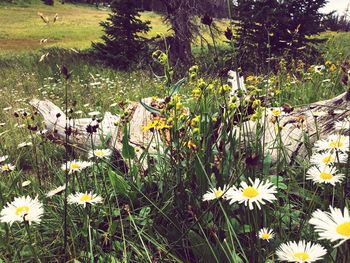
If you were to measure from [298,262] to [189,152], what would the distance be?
1.15 metres

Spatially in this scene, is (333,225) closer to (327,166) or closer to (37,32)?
(327,166)

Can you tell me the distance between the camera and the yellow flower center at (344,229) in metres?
0.80

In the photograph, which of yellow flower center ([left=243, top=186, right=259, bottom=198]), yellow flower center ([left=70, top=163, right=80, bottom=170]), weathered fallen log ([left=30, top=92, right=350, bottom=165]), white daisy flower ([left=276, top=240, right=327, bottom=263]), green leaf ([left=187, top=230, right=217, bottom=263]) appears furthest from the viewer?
weathered fallen log ([left=30, top=92, right=350, bottom=165])

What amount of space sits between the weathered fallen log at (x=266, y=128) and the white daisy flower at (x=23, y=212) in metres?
0.75

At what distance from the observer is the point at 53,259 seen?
5.97 ft

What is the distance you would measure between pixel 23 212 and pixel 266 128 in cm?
163

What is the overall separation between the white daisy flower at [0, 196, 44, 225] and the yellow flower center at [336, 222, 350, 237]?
3.01 feet

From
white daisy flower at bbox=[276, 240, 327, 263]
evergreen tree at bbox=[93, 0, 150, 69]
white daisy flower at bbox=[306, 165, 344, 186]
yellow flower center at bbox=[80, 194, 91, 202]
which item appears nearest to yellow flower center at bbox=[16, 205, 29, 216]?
yellow flower center at bbox=[80, 194, 91, 202]

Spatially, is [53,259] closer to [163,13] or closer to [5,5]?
[163,13]

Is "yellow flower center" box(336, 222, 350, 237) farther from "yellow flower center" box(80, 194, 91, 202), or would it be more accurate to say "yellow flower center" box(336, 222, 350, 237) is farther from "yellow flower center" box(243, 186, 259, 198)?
"yellow flower center" box(80, 194, 91, 202)

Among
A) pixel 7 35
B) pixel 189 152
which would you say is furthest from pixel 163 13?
pixel 7 35

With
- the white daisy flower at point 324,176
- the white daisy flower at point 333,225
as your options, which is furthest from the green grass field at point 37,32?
the white daisy flower at point 333,225

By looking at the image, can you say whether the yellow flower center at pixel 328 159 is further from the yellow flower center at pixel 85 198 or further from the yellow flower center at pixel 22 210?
the yellow flower center at pixel 22 210

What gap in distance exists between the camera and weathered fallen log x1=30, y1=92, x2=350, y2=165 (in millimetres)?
2480
